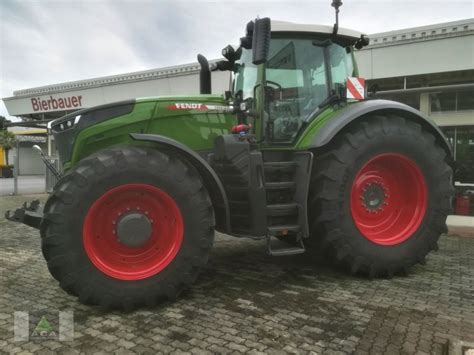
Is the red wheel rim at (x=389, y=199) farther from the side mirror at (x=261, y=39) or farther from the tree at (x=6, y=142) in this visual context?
the tree at (x=6, y=142)

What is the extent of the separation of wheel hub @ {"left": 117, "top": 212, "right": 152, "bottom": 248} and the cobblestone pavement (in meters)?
0.55

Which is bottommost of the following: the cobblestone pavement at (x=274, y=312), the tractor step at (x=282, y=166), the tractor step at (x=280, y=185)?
the cobblestone pavement at (x=274, y=312)

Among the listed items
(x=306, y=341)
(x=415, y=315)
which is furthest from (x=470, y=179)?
(x=306, y=341)

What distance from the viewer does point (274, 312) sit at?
3.49 metres

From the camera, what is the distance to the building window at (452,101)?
8875 mm

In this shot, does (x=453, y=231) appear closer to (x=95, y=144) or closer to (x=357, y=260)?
(x=357, y=260)

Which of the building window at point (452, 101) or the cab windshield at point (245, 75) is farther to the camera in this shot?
the building window at point (452, 101)

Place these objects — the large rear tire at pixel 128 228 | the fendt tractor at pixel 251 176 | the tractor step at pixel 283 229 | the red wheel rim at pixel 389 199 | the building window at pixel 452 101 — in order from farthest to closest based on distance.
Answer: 1. the building window at pixel 452 101
2. the red wheel rim at pixel 389 199
3. the tractor step at pixel 283 229
4. the fendt tractor at pixel 251 176
5. the large rear tire at pixel 128 228

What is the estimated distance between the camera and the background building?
27.0 ft

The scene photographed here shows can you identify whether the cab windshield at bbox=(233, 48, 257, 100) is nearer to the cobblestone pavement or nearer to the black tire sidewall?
the black tire sidewall

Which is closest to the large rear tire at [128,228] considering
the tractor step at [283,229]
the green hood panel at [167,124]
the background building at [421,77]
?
the green hood panel at [167,124]

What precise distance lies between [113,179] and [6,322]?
1304 millimetres

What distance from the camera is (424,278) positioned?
4.49 m

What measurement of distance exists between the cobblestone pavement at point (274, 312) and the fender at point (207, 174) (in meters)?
0.67
